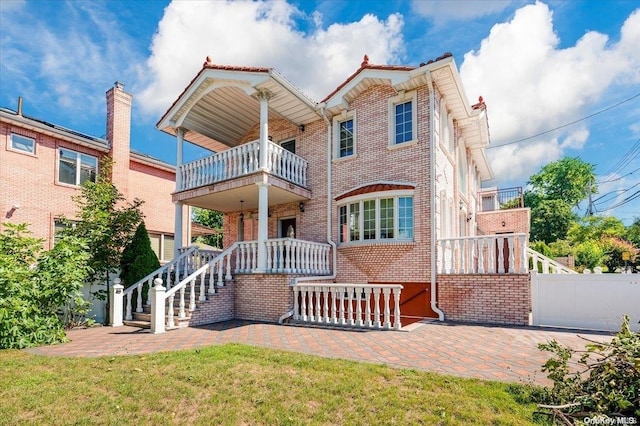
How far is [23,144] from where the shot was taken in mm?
13547

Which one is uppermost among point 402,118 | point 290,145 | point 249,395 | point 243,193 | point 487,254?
point 402,118

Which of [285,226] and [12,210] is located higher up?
[12,210]

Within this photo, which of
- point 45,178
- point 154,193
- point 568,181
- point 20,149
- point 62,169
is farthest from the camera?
point 568,181

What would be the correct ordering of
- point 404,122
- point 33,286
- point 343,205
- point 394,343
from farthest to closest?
point 343,205 < point 404,122 < point 33,286 < point 394,343

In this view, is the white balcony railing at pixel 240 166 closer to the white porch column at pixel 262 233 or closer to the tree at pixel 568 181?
the white porch column at pixel 262 233

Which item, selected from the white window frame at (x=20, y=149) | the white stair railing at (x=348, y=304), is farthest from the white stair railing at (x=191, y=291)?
the white window frame at (x=20, y=149)

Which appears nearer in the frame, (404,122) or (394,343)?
Answer: (394,343)

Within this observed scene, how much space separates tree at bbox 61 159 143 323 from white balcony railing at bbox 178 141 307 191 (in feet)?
7.12

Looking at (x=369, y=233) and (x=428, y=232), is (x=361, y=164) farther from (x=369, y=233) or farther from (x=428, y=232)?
(x=428, y=232)

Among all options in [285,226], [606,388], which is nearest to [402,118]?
[285,226]

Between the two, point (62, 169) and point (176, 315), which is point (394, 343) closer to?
point (176, 315)

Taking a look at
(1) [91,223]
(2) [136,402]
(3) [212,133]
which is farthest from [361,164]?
(2) [136,402]

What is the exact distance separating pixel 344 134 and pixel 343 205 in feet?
8.50

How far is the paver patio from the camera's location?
500cm
